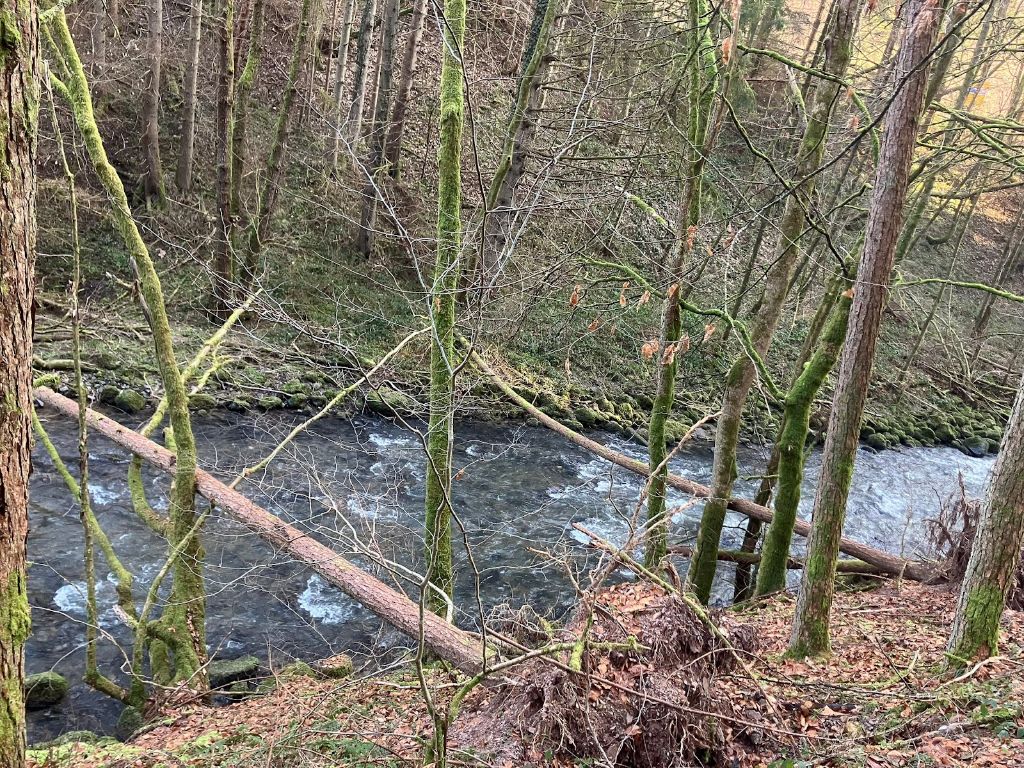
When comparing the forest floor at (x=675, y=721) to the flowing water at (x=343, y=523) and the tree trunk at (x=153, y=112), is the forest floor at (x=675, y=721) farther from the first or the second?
the tree trunk at (x=153, y=112)

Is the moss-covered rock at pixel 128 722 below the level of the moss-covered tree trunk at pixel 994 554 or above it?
below

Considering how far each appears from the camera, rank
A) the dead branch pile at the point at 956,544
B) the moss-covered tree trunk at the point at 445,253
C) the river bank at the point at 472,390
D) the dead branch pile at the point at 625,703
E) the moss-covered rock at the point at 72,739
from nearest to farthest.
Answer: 1. the dead branch pile at the point at 625,703
2. the moss-covered rock at the point at 72,739
3. the moss-covered tree trunk at the point at 445,253
4. the dead branch pile at the point at 956,544
5. the river bank at the point at 472,390

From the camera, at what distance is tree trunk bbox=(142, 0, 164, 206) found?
1415cm

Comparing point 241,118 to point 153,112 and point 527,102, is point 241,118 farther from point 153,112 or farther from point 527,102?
point 527,102

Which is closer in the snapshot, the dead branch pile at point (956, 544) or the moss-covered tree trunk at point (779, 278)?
the moss-covered tree trunk at point (779, 278)

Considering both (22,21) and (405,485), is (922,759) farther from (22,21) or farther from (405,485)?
(405,485)

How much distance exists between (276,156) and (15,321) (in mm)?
13167

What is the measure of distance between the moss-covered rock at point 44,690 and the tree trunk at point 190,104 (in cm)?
1251

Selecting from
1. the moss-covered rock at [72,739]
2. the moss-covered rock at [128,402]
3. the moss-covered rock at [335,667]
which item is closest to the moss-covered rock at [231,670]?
the moss-covered rock at [335,667]

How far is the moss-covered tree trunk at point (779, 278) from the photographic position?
19.5 feet

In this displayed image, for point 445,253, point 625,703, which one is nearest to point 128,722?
point 625,703

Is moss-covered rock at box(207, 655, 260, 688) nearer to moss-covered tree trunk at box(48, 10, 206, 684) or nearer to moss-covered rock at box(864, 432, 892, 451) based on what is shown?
moss-covered tree trunk at box(48, 10, 206, 684)

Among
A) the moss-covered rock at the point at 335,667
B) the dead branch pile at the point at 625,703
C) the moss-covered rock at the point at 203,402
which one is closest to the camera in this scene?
the dead branch pile at the point at 625,703

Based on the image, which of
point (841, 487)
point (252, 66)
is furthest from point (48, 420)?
point (841, 487)
